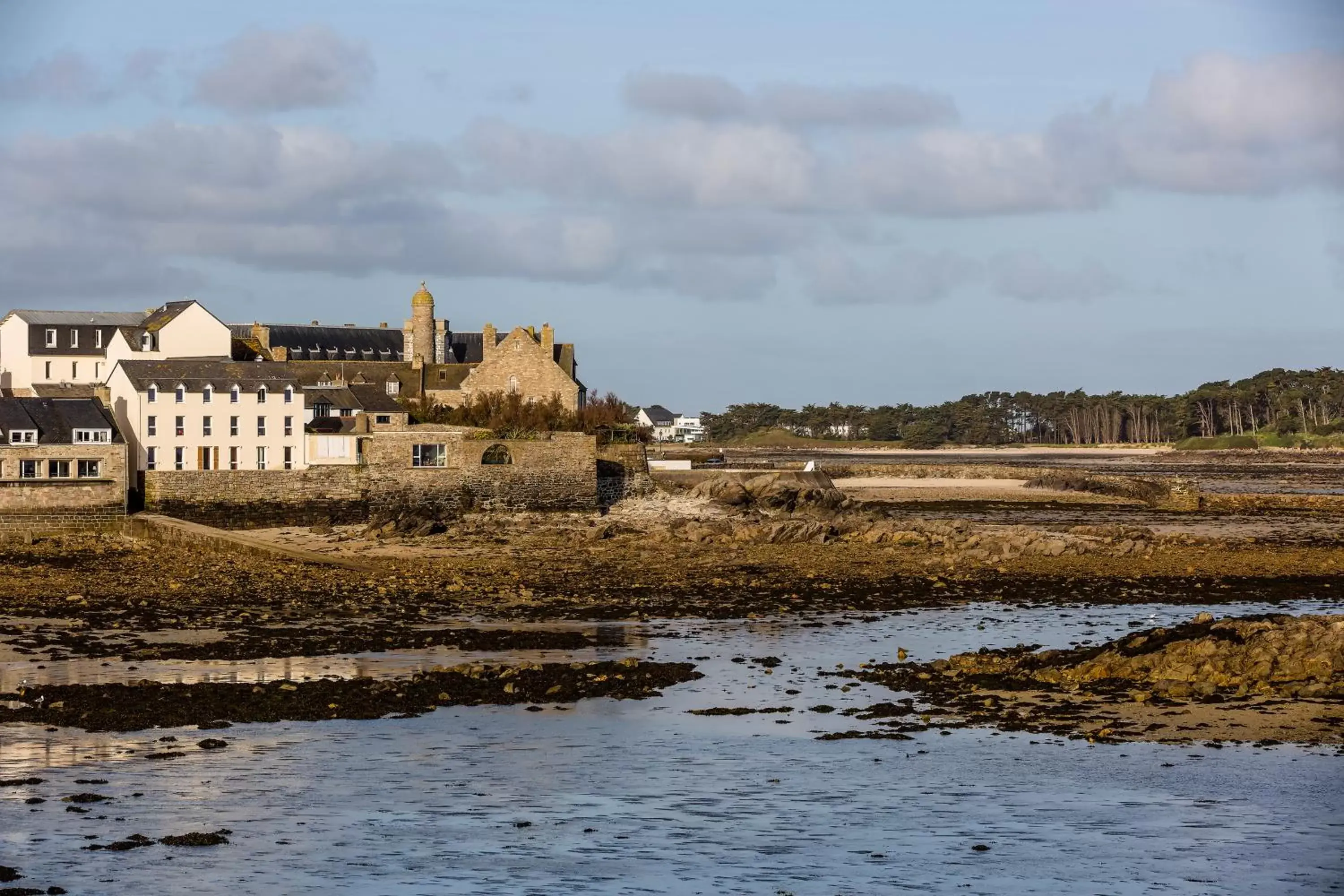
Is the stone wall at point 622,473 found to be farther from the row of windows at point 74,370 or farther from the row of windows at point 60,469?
the row of windows at point 74,370

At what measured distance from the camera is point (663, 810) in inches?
549

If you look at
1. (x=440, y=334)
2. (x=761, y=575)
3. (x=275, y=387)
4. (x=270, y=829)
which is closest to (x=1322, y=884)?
(x=270, y=829)

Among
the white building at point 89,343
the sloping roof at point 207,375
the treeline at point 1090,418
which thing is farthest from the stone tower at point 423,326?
the treeline at point 1090,418

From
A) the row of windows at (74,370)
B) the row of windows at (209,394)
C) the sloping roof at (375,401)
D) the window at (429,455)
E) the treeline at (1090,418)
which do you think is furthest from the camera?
the treeline at (1090,418)

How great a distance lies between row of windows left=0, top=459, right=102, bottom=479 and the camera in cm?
4822

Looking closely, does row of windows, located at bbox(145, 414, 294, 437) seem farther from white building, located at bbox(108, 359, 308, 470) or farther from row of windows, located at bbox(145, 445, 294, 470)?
row of windows, located at bbox(145, 445, 294, 470)

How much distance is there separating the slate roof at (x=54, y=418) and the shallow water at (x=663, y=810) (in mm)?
35054

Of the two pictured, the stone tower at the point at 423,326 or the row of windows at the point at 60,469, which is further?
the stone tower at the point at 423,326

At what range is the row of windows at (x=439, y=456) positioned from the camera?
52312 mm

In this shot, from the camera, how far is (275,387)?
2183 inches

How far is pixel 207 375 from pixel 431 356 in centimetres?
2936

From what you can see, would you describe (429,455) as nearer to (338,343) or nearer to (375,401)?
(375,401)

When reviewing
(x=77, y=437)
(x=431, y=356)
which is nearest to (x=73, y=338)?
(x=431, y=356)

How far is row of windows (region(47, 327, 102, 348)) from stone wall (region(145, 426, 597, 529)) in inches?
997
